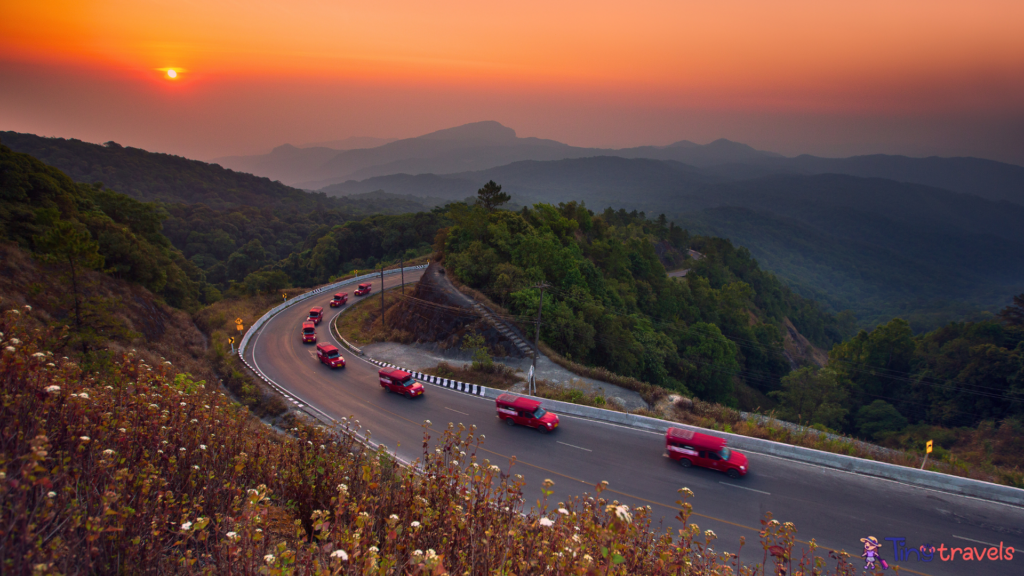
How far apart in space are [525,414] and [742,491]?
26.1 feet

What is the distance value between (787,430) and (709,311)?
165 ft

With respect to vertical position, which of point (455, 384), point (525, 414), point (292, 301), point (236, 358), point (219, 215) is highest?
point (219, 215)

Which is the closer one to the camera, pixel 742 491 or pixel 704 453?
pixel 742 491

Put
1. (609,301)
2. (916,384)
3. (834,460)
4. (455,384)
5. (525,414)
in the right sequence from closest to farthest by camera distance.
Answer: (834,460), (525,414), (455,384), (609,301), (916,384)

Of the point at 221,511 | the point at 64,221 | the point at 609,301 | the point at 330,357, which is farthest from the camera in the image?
the point at 609,301

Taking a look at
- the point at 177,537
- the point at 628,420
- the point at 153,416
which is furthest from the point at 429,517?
the point at 628,420

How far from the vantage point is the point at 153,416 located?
539cm

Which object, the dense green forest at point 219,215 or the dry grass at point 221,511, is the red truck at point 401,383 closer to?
the dry grass at point 221,511

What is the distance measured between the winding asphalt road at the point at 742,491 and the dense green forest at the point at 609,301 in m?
13.1

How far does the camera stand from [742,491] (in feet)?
41.9

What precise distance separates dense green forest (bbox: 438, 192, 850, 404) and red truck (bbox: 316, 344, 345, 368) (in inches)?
453

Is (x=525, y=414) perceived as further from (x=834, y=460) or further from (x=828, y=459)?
(x=834, y=460)

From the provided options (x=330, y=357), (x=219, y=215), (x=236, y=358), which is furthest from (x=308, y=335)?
(x=219, y=215)

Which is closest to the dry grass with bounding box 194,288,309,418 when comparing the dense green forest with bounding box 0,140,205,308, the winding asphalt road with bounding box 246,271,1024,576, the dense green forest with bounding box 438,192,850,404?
the dense green forest with bounding box 0,140,205,308
